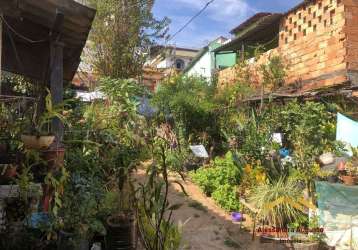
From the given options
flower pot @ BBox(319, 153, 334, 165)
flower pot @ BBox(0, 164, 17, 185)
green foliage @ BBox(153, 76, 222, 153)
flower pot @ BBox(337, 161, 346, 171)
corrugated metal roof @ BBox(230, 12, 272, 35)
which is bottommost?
flower pot @ BBox(337, 161, 346, 171)

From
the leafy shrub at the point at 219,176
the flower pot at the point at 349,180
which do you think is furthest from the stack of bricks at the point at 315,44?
the leafy shrub at the point at 219,176

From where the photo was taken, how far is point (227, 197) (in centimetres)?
830

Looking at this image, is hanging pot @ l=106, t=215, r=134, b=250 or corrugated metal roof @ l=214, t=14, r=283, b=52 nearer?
hanging pot @ l=106, t=215, r=134, b=250

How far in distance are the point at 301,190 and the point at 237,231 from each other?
1370 millimetres

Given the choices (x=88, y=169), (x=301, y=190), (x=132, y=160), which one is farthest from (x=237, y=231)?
(x=88, y=169)

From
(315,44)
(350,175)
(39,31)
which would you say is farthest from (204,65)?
(39,31)

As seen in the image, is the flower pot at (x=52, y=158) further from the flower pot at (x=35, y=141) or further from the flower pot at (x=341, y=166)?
the flower pot at (x=341, y=166)

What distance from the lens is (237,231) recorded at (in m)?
6.86

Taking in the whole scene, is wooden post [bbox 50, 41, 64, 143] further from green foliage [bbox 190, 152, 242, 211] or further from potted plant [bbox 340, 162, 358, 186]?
potted plant [bbox 340, 162, 358, 186]

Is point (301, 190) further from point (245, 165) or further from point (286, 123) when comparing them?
point (286, 123)

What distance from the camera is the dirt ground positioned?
6.16 m

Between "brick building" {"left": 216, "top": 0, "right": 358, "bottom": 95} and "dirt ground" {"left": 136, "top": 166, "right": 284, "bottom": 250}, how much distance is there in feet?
14.0

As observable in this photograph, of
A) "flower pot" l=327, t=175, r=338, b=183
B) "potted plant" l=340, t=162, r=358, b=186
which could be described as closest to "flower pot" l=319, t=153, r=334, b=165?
"potted plant" l=340, t=162, r=358, b=186

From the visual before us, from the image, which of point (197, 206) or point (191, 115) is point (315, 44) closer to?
point (191, 115)
